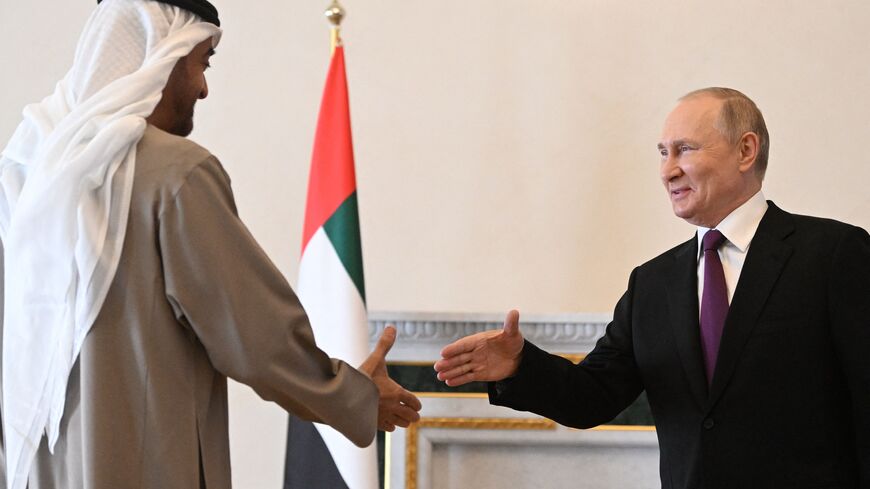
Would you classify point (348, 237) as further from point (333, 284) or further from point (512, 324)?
point (512, 324)

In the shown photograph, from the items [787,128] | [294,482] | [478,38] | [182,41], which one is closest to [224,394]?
[182,41]

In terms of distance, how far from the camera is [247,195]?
4.53 meters

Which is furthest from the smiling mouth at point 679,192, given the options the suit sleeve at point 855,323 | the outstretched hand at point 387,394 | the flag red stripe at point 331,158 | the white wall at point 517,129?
the white wall at point 517,129

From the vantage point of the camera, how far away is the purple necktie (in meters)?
2.68

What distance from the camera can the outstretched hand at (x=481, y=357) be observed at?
280 cm

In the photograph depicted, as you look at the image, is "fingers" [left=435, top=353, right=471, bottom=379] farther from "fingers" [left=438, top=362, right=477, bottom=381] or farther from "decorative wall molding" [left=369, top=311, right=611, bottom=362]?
"decorative wall molding" [left=369, top=311, right=611, bottom=362]

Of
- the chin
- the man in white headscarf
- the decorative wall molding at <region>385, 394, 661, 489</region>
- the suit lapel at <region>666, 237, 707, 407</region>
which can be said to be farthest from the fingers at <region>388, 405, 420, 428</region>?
the decorative wall molding at <region>385, 394, 661, 489</region>

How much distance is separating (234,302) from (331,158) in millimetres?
1838

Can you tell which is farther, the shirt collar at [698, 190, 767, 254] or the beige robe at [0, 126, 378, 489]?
the shirt collar at [698, 190, 767, 254]

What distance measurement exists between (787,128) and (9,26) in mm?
3471

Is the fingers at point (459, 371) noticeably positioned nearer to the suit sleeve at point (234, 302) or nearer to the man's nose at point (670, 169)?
the suit sleeve at point (234, 302)

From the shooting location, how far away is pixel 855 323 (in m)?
2.52

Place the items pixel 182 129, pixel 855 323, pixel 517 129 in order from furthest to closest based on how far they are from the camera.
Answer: pixel 517 129 < pixel 855 323 < pixel 182 129

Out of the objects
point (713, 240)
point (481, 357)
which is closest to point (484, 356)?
point (481, 357)
